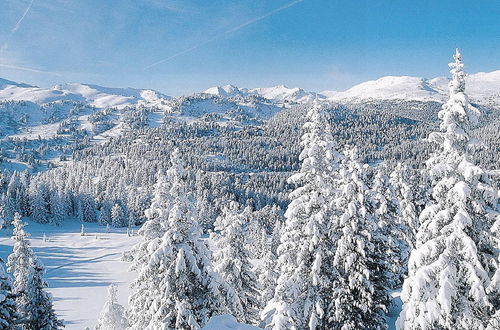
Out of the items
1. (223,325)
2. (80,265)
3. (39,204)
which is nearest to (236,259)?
(223,325)

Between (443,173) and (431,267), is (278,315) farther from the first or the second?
(443,173)

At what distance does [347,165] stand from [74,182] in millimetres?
189704

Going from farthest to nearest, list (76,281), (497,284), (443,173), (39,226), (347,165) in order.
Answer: (39,226), (76,281), (347,165), (443,173), (497,284)

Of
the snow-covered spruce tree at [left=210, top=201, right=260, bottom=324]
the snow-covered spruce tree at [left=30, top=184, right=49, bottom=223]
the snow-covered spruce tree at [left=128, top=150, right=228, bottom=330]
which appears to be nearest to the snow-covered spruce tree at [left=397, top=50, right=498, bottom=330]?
the snow-covered spruce tree at [left=128, top=150, right=228, bottom=330]

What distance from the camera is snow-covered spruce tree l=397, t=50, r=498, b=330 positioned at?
14008 mm

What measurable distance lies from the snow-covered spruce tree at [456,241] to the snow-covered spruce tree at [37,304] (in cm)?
2367

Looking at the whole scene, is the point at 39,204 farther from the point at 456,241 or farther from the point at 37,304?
the point at 456,241

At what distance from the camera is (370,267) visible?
21062 millimetres

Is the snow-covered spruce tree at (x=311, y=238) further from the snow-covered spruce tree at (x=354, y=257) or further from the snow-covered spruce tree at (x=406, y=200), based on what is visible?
the snow-covered spruce tree at (x=406, y=200)

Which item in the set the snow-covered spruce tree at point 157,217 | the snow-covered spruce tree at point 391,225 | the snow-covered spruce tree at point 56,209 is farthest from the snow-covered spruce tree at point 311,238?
the snow-covered spruce tree at point 56,209

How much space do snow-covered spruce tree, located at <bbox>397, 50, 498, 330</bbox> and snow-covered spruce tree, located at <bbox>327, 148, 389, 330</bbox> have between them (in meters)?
3.84

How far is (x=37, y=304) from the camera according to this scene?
25562mm

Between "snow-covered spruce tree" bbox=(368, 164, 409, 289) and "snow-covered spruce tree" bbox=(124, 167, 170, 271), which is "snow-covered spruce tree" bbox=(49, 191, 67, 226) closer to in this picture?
"snow-covered spruce tree" bbox=(368, 164, 409, 289)

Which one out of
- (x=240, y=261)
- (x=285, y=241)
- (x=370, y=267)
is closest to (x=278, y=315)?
(x=285, y=241)
